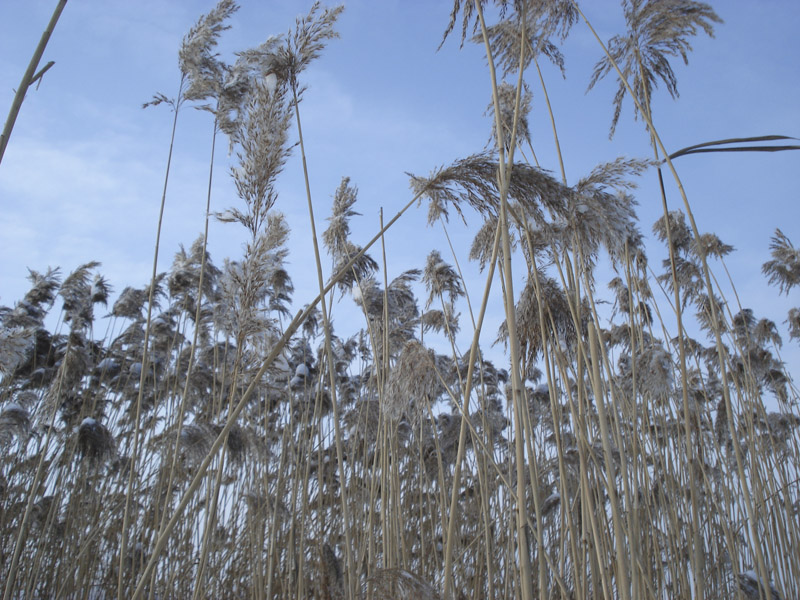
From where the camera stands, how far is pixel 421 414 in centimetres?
366

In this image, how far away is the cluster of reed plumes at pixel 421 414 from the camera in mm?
1979

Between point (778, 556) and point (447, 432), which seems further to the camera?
point (447, 432)

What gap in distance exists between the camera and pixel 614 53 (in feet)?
10.2

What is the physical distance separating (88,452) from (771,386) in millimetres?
8376

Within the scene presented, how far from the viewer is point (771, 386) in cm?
754

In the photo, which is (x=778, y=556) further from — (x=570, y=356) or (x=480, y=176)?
(x=480, y=176)

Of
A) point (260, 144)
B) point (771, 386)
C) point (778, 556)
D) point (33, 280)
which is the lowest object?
point (778, 556)

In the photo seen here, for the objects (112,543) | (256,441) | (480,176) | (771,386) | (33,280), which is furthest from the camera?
(771,386)

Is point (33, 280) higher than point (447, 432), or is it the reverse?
point (33, 280)

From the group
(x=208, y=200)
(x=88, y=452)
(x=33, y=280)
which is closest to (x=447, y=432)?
(x=88, y=452)

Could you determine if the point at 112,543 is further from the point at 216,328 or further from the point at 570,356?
the point at 570,356

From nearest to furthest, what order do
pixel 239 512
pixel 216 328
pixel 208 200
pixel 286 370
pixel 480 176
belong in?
Answer: pixel 480 176
pixel 286 370
pixel 208 200
pixel 216 328
pixel 239 512

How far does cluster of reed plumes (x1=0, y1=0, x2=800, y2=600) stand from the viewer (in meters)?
1.98

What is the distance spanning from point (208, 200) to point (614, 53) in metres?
2.45
